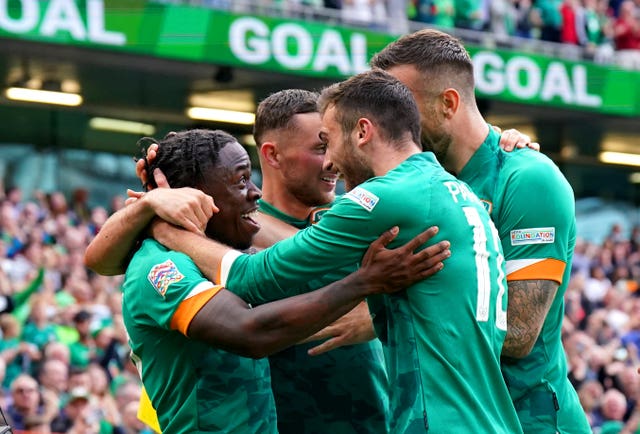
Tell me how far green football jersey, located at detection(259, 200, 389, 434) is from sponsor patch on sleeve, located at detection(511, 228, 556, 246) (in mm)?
876

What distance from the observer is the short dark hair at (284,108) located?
4883 millimetres

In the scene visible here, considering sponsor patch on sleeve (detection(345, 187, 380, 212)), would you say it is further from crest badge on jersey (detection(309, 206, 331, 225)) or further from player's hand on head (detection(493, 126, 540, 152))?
crest badge on jersey (detection(309, 206, 331, 225))

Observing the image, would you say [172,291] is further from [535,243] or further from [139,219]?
[535,243]

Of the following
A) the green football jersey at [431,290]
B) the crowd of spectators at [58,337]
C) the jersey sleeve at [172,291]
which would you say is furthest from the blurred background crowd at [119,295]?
the green football jersey at [431,290]

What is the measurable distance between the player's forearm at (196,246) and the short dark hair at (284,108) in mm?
1079

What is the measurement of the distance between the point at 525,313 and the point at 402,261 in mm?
619

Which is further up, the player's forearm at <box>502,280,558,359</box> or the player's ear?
the player's ear

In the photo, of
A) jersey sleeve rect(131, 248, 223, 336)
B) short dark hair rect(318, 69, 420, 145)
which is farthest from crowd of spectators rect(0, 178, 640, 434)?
short dark hair rect(318, 69, 420, 145)

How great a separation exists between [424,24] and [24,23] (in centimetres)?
581

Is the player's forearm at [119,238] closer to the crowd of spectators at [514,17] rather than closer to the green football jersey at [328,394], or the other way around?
the green football jersey at [328,394]

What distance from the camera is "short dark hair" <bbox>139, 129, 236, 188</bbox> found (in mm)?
4070

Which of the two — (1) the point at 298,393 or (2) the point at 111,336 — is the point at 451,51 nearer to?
(1) the point at 298,393

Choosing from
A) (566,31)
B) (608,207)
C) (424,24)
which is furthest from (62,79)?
(608,207)

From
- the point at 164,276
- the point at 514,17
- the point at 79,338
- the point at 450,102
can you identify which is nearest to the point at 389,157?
the point at 450,102
